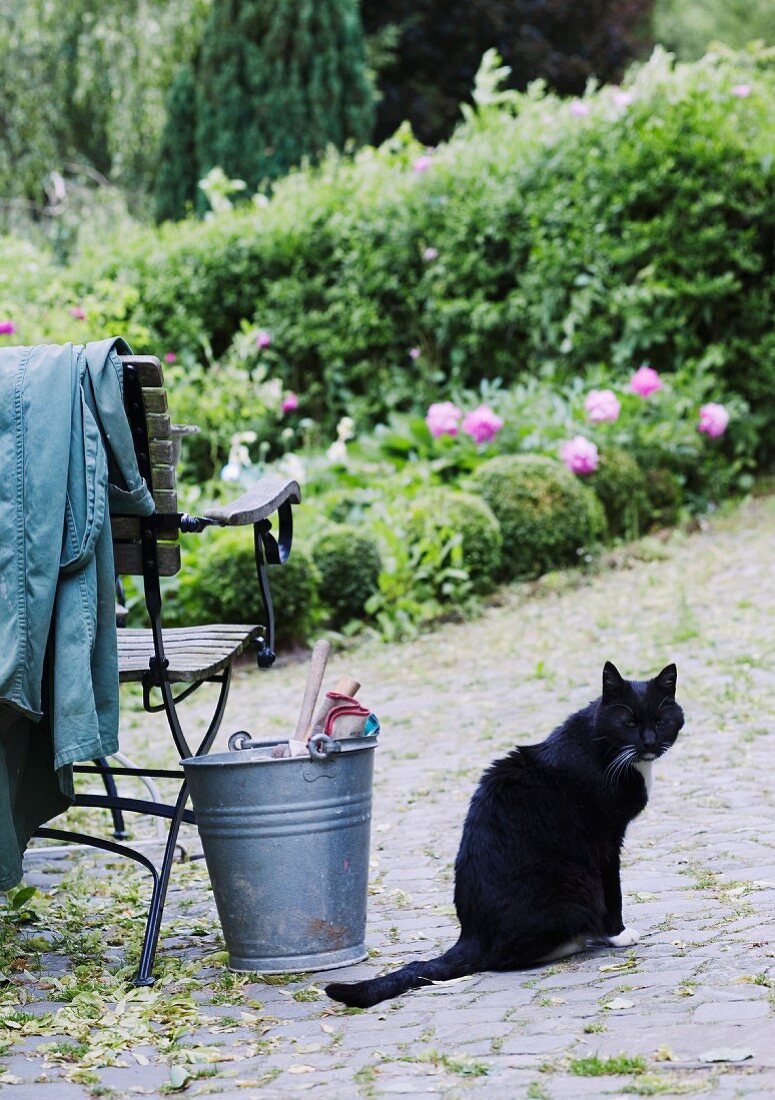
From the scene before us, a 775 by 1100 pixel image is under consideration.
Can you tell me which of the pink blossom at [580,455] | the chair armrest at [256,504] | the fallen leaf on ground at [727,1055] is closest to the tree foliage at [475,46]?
the pink blossom at [580,455]

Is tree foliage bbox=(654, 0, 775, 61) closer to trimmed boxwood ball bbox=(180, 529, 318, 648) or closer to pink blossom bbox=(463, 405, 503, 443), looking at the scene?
pink blossom bbox=(463, 405, 503, 443)

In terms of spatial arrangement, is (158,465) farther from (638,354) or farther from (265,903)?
(638,354)

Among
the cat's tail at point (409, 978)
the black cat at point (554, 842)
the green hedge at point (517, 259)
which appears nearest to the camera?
the cat's tail at point (409, 978)

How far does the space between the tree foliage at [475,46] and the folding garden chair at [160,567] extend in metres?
17.2

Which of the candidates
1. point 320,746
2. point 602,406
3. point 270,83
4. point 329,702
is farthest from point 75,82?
point 320,746

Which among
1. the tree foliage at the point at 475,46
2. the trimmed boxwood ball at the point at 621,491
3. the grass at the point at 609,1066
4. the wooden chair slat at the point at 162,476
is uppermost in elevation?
the tree foliage at the point at 475,46

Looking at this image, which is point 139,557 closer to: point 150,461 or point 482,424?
point 150,461

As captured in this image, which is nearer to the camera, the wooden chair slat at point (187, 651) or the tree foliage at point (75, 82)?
the wooden chair slat at point (187, 651)

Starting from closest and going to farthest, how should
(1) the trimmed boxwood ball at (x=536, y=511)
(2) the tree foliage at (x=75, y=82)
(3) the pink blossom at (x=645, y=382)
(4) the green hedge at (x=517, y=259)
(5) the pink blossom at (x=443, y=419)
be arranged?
(1) the trimmed boxwood ball at (x=536, y=511) < (5) the pink blossom at (x=443, y=419) < (3) the pink blossom at (x=645, y=382) < (4) the green hedge at (x=517, y=259) < (2) the tree foliage at (x=75, y=82)

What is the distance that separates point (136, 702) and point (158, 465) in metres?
3.72

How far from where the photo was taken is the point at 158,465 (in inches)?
119

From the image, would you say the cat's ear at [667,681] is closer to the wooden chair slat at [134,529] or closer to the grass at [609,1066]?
the grass at [609,1066]

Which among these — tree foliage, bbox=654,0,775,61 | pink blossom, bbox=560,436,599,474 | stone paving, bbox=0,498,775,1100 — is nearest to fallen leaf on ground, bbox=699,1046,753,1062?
stone paving, bbox=0,498,775,1100

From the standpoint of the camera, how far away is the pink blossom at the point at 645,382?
27.2 ft
